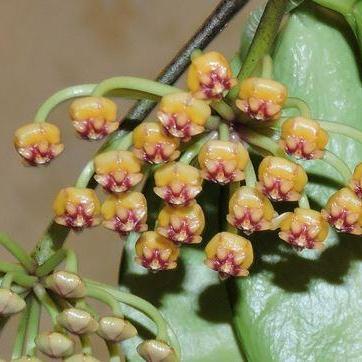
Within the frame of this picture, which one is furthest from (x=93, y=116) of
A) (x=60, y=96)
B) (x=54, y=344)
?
(x=54, y=344)

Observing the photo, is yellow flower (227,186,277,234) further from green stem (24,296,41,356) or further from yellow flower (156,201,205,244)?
green stem (24,296,41,356)

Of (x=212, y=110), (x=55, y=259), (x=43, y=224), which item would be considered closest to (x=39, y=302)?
(x=55, y=259)

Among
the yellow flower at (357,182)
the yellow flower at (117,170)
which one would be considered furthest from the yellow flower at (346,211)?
the yellow flower at (117,170)

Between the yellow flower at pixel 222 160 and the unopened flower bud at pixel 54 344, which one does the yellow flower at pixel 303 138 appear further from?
the unopened flower bud at pixel 54 344

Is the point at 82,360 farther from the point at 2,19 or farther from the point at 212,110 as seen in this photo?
the point at 2,19

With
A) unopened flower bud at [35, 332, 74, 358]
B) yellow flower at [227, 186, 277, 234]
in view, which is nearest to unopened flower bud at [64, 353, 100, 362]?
unopened flower bud at [35, 332, 74, 358]
